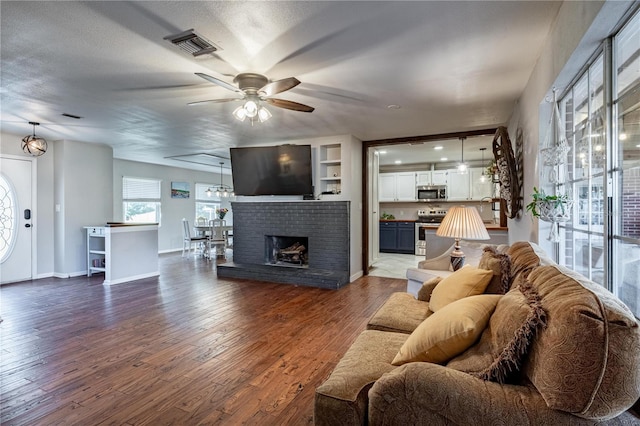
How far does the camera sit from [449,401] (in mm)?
1063

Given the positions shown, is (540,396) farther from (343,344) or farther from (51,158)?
(51,158)

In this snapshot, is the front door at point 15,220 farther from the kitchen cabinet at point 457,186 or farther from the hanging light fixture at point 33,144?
the kitchen cabinet at point 457,186

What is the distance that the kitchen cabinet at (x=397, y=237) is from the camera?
27.5ft

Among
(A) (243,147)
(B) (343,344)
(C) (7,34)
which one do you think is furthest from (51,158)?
(B) (343,344)

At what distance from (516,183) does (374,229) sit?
11.5 feet

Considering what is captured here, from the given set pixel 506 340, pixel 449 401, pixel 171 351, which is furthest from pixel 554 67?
pixel 171 351

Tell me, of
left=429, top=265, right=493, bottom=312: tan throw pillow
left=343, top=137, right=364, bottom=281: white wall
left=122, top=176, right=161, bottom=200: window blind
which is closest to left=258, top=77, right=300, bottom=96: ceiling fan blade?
left=429, top=265, right=493, bottom=312: tan throw pillow

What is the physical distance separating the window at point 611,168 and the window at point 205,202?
29.7 ft

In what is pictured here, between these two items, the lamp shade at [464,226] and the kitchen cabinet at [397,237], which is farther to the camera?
the kitchen cabinet at [397,237]

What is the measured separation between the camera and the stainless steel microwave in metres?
8.17

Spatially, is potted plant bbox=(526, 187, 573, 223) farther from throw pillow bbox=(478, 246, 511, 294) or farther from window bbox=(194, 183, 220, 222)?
window bbox=(194, 183, 220, 222)

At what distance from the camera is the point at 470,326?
1.28 metres

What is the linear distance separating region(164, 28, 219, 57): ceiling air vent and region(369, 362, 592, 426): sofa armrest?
2371 millimetres

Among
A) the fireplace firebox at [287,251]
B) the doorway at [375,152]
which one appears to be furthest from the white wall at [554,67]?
the fireplace firebox at [287,251]
